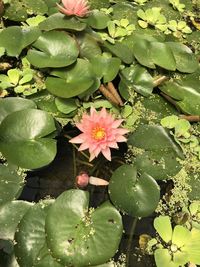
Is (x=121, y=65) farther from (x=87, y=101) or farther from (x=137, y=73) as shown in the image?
(x=87, y=101)

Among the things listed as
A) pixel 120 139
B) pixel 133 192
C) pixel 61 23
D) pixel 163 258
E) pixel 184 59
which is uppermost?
pixel 61 23

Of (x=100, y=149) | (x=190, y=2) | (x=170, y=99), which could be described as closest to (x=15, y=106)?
(x=100, y=149)

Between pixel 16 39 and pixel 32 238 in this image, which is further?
pixel 16 39

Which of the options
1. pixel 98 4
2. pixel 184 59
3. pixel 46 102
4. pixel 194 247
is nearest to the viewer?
pixel 194 247

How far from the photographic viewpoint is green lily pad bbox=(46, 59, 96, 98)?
1.93 metres

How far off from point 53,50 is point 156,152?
0.75 m

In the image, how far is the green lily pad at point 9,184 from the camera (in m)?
1.70

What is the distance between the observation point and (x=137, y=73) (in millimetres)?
2160

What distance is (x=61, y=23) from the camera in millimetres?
2094

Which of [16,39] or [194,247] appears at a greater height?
[16,39]

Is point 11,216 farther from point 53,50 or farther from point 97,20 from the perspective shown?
point 97,20

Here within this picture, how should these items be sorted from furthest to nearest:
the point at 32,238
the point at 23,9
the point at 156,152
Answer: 1. the point at 23,9
2. the point at 156,152
3. the point at 32,238

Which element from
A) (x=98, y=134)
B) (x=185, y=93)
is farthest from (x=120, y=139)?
(x=185, y=93)

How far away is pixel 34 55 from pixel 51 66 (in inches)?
5.4
